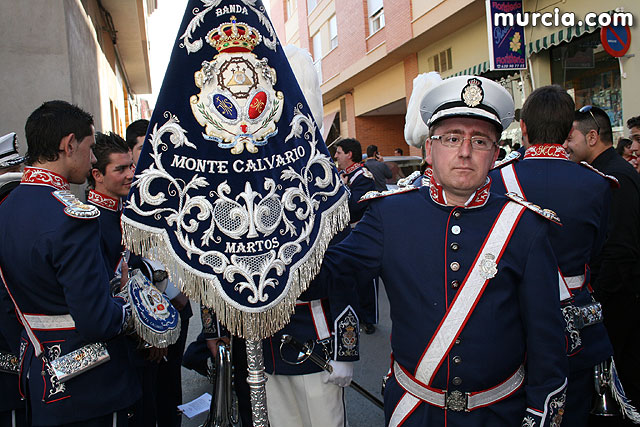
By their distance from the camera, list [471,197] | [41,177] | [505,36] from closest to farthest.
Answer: [471,197] < [41,177] < [505,36]

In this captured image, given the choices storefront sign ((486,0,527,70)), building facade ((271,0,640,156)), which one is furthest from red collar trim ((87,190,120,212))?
storefront sign ((486,0,527,70))

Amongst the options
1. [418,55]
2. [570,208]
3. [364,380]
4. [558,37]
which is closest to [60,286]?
[570,208]

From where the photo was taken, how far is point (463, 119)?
5.88 feet

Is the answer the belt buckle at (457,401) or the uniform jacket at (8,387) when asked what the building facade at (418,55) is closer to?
the belt buckle at (457,401)

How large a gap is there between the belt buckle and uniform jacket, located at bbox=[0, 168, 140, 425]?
4.52 feet

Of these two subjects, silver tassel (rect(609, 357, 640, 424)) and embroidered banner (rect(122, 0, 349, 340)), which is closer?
embroidered banner (rect(122, 0, 349, 340))

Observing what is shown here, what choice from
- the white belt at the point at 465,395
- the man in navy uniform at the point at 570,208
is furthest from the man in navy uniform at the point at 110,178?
the man in navy uniform at the point at 570,208

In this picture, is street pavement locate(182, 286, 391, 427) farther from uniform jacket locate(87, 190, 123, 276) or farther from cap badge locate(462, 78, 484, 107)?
cap badge locate(462, 78, 484, 107)

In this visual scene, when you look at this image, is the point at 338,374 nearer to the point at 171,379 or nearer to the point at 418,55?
the point at 171,379

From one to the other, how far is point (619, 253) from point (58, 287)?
3.07m

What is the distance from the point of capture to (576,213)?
7.84 feet

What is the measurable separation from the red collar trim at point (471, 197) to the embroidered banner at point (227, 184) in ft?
1.47

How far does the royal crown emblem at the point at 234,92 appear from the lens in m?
1.83

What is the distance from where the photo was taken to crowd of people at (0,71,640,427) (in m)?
Result: 1.73
